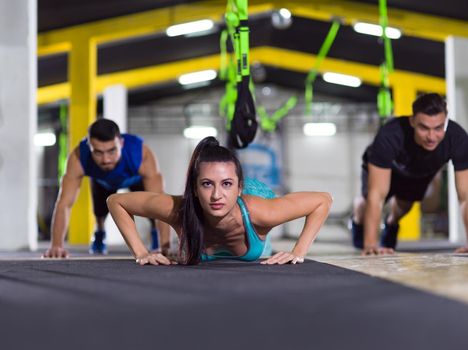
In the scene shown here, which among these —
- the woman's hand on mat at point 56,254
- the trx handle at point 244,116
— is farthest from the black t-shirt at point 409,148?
the woman's hand on mat at point 56,254

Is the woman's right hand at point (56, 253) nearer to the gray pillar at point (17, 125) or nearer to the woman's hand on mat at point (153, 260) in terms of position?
the woman's hand on mat at point (153, 260)

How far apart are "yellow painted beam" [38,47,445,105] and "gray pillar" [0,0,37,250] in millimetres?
5905

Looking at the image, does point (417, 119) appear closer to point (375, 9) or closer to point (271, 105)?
point (375, 9)

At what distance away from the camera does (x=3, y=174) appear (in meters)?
5.90

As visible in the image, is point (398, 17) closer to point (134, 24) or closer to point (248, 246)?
point (134, 24)

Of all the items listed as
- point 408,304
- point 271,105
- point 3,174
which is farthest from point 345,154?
point 408,304

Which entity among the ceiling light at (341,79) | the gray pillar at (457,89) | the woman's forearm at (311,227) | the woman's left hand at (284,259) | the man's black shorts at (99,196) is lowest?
the woman's left hand at (284,259)

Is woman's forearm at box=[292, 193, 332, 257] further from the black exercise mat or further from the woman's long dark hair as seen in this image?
the black exercise mat

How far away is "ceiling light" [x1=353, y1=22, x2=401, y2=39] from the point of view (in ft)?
32.1

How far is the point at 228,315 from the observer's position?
1510 mm

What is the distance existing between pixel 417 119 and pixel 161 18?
6009 millimetres

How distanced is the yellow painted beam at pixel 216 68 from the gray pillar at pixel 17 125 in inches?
232

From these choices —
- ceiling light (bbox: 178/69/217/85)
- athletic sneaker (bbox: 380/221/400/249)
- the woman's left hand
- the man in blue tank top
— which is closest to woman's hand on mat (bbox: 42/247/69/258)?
the man in blue tank top

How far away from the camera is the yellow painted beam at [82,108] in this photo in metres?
9.72
